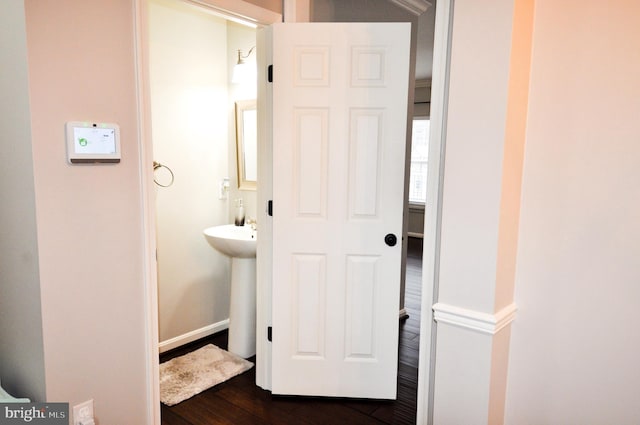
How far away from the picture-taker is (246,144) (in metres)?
3.27

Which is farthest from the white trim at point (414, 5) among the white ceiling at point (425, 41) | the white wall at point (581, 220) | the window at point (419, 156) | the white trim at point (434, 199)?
the window at point (419, 156)

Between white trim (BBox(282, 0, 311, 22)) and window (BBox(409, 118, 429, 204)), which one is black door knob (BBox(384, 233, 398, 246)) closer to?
white trim (BBox(282, 0, 311, 22))

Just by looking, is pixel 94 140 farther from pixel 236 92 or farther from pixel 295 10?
pixel 236 92

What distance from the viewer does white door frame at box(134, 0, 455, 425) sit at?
1.64 meters

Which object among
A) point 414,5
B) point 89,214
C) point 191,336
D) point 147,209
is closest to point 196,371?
point 191,336

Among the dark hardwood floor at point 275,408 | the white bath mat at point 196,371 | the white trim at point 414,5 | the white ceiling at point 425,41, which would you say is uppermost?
the white ceiling at point 425,41

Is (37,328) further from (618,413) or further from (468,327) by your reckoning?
(618,413)

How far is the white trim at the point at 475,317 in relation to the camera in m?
1.53

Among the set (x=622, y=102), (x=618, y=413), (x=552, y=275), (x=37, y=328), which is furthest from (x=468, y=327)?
(x=37, y=328)

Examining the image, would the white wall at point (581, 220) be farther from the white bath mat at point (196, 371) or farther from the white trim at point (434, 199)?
the white bath mat at point (196, 371)

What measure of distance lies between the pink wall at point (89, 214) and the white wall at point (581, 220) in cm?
153

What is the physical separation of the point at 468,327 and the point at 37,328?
1.57 m

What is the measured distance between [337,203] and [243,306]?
1112 millimetres

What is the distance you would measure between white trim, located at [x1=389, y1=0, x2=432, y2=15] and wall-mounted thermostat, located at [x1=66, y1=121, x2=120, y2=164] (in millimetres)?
2318
